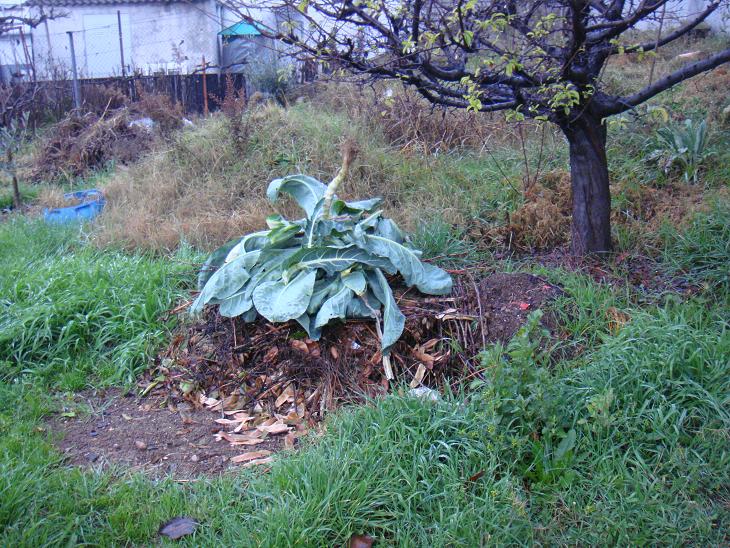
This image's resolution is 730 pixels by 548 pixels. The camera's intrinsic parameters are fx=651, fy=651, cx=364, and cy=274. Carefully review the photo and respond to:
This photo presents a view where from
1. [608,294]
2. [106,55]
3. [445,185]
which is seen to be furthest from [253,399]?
[106,55]

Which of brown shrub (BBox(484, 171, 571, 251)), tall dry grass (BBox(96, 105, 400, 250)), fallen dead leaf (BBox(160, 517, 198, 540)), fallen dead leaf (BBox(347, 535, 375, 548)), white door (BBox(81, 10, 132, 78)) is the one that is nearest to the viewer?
fallen dead leaf (BBox(347, 535, 375, 548))

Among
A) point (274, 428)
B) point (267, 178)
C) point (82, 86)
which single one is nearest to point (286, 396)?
point (274, 428)

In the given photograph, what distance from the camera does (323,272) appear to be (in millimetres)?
4016

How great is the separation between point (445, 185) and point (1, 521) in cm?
450

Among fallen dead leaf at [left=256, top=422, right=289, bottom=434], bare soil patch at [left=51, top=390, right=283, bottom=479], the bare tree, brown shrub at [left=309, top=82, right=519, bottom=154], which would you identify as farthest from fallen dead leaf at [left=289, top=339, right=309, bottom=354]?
brown shrub at [left=309, top=82, right=519, bottom=154]

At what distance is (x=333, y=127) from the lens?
7.85m

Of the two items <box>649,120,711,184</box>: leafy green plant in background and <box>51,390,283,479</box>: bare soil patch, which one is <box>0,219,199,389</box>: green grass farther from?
<box>649,120,711,184</box>: leafy green plant in background

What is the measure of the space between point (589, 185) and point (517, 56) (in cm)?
116

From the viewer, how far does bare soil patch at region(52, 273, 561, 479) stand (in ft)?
11.5

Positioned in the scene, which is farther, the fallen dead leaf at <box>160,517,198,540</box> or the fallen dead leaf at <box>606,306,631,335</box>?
the fallen dead leaf at <box>606,306,631,335</box>

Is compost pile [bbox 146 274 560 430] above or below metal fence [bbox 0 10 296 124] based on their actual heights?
below

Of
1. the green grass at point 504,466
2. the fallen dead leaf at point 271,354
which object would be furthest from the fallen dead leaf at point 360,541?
the fallen dead leaf at point 271,354

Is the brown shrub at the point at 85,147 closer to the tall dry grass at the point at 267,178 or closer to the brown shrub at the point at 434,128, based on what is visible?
the tall dry grass at the point at 267,178

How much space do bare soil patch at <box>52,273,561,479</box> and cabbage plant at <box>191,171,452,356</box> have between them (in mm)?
172
